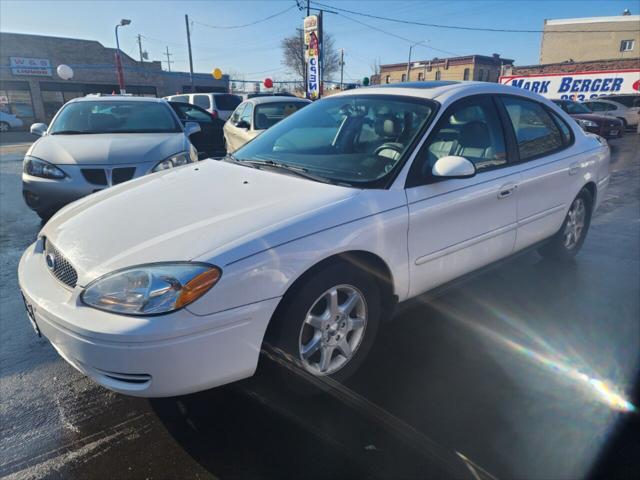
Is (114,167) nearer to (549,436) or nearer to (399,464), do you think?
(399,464)

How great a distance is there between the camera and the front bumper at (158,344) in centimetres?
173

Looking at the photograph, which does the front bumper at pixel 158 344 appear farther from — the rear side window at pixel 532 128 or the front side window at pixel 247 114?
the front side window at pixel 247 114

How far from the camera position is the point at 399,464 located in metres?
1.96

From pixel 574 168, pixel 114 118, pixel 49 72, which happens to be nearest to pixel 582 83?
pixel 574 168

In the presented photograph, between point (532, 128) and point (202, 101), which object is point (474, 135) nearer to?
point (532, 128)

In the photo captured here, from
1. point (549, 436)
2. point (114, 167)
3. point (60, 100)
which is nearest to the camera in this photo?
point (549, 436)

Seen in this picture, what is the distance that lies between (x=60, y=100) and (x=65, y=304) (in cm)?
3646

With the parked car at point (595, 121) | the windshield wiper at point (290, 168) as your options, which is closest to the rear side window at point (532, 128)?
the windshield wiper at point (290, 168)

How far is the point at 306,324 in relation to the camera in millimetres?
2205

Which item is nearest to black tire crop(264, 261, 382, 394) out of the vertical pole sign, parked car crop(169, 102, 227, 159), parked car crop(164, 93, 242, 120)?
parked car crop(169, 102, 227, 159)

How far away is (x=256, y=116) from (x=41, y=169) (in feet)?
14.0

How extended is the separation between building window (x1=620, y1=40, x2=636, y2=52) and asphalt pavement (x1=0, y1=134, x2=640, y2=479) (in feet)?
162

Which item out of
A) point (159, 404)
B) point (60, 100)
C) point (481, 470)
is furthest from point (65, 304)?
point (60, 100)

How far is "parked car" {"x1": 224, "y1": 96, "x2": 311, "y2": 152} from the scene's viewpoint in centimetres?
807
